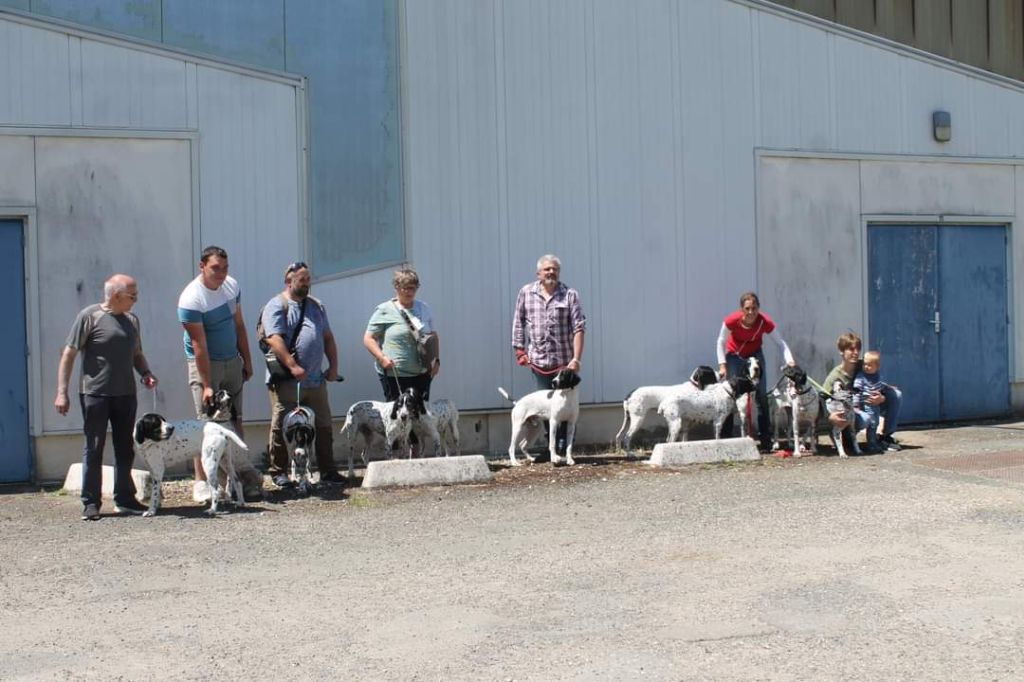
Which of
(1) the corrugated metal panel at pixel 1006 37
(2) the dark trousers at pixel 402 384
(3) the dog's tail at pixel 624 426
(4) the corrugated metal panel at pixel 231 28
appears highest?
(1) the corrugated metal panel at pixel 1006 37

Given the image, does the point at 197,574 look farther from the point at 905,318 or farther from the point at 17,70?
the point at 905,318

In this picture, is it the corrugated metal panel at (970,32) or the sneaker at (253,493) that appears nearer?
the sneaker at (253,493)

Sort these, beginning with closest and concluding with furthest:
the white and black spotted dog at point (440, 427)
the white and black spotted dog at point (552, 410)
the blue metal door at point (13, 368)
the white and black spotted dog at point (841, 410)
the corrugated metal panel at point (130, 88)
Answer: the white and black spotted dog at point (440, 427)
the blue metal door at point (13, 368)
the corrugated metal panel at point (130, 88)
the white and black spotted dog at point (552, 410)
the white and black spotted dog at point (841, 410)

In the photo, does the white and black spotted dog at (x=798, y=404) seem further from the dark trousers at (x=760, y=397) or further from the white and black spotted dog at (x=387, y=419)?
the white and black spotted dog at (x=387, y=419)

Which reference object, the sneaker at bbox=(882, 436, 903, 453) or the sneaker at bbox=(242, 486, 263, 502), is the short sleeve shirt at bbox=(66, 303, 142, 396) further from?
the sneaker at bbox=(882, 436, 903, 453)

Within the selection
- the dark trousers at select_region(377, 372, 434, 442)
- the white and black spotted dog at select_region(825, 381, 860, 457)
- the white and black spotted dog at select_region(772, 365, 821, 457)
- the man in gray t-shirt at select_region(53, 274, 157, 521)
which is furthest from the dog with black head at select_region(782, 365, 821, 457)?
the man in gray t-shirt at select_region(53, 274, 157, 521)

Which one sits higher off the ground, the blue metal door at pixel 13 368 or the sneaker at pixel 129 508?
the blue metal door at pixel 13 368

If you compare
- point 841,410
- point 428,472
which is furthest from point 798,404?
point 428,472

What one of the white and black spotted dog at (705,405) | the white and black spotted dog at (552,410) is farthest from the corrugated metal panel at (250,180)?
the white and black spotted dog at (705,405)

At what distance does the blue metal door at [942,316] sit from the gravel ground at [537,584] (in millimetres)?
4013

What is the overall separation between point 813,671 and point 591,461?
6.33 m

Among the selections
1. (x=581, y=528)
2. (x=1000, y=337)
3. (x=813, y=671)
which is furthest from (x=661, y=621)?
(x=1000, y=337)

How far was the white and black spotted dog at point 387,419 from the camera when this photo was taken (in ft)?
34.2

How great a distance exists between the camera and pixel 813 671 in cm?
538
